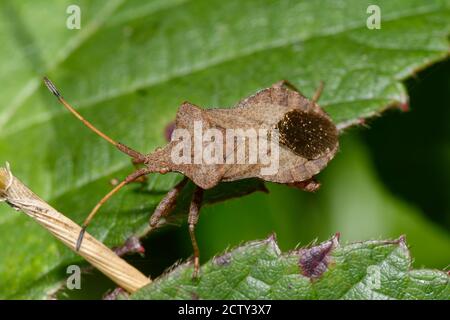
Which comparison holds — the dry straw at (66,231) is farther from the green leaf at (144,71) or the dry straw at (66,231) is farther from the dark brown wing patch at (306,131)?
the dark brown wing patch at (306,131)

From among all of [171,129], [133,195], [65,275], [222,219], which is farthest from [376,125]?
[65,275]

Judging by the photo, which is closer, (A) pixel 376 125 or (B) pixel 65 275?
(B) pixel 65 275

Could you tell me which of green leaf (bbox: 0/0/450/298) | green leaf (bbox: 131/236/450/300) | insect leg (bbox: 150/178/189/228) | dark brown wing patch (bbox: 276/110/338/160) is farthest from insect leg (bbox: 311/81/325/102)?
green leaf (bbox: 131/236/450/300)

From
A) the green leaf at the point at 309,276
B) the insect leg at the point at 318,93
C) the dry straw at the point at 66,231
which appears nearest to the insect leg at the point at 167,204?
the dry straw at the point at 66,231

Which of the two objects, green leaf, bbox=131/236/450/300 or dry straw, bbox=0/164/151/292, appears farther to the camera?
dry straw, bbox=0/164/151/292

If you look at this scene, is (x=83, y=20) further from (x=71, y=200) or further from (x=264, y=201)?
(x=264, y=201)

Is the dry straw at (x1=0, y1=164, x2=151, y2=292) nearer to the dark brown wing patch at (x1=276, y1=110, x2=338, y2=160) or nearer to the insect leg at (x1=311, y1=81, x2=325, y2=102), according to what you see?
the dark brown wing patch at (x1=276, y1=110, x2=338, y2=160)
